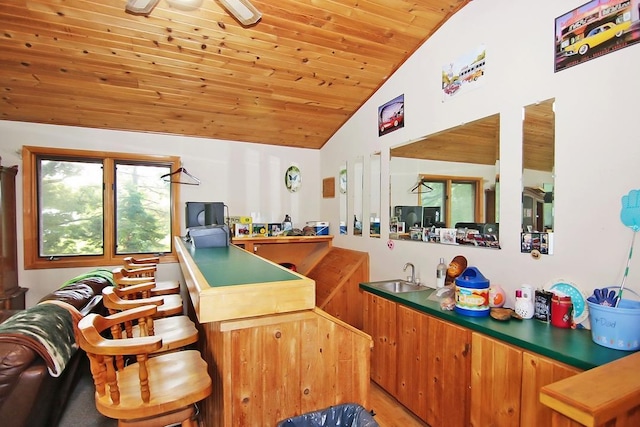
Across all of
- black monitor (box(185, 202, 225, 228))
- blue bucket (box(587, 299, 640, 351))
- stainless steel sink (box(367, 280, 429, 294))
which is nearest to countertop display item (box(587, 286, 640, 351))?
blue bucket (box(587, 299, 640, 351))

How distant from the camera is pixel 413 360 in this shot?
7.31ft

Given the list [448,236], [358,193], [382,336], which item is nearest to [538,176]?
[448,236]

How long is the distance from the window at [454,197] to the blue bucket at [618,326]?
3.14ft

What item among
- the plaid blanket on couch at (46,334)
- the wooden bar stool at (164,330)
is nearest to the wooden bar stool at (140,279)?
the wooden bar stool at (164,330)

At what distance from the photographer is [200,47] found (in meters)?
2.64

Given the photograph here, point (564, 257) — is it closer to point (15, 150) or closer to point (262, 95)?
point (262, 95)

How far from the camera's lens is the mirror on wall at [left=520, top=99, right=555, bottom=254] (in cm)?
184

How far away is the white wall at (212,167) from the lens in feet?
11.3

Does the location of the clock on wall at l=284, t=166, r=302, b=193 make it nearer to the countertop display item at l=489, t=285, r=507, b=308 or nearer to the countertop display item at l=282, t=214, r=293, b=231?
the countertop display item at l=282, t=214, r=293, b=231

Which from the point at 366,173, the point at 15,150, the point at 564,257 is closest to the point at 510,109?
the point at 564,257

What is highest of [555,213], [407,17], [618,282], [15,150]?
[407,17]

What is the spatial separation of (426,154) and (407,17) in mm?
1081

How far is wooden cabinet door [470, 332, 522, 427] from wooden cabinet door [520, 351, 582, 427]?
0.03 metres

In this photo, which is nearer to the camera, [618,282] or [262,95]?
[618,282]
